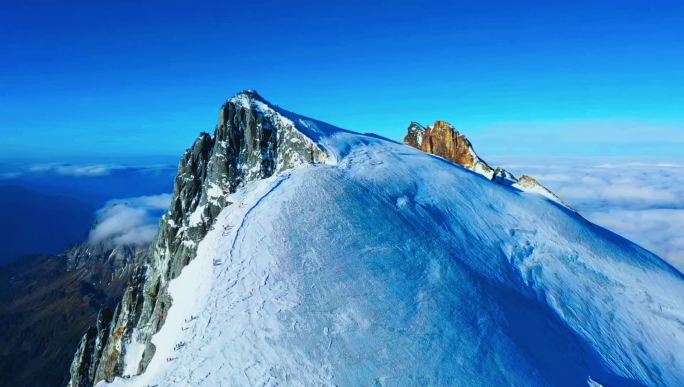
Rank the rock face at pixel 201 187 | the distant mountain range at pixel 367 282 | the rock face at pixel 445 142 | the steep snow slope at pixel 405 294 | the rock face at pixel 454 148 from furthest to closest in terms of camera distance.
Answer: the rock face at pixel 445 142
the rock face at pixel 454 148
the rock face at pixel 201 187
the distant mountain range at pixel 367 282
the steep snow slope at pixel 405 294

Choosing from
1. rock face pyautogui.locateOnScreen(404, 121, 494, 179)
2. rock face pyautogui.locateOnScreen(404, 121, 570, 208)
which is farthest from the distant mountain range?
rock face pyautogui.locateOnScreen(404, 121, 494, 179)

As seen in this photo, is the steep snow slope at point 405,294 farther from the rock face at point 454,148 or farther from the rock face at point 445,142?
the rock face at point 445,142

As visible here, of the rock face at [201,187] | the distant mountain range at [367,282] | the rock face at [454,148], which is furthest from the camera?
the rock face at [454,148]

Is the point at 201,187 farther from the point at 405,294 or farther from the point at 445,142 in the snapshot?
the point at 445,142

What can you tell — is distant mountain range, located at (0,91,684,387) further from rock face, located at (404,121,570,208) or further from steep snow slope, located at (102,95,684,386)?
rock face, located at (404,121,570,208)

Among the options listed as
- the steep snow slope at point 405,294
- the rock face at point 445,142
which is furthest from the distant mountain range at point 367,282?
the rock face at point 445,142

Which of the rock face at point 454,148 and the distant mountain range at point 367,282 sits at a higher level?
the rock face at point 454,148

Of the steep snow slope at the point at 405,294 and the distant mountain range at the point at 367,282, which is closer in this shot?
the steep snow slope at the point at 405,294

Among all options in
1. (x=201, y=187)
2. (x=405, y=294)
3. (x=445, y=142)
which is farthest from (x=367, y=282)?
(x=445, y=142)
